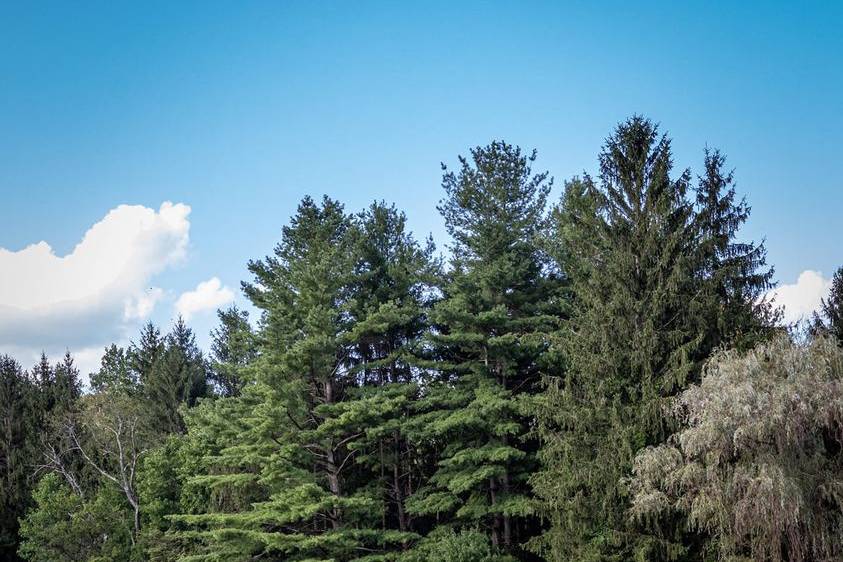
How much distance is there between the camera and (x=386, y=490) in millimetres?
22484

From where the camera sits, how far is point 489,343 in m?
19.7

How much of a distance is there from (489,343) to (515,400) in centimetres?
199

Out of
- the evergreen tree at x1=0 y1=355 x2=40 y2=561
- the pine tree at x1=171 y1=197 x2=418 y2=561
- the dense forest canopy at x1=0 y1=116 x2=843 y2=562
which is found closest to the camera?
the dense forest canopy at x1=0 y1=116 x2=843 y2=562

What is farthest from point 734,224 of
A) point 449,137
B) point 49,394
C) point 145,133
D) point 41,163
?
point 49,394

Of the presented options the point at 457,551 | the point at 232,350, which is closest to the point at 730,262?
the point at 457,551

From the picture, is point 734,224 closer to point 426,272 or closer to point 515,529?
point 426,272

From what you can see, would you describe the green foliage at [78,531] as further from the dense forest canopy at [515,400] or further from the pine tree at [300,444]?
the pine tree at [300,444]

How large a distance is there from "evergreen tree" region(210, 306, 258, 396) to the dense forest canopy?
1.44 ft

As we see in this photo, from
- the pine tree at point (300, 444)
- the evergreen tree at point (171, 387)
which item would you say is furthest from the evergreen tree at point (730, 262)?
the evergreen tree at point (171, 387)

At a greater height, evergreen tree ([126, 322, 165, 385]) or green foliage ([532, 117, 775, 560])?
evergreen tree ([126, 322, 165, 385])

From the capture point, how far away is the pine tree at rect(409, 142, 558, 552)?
1991 cm

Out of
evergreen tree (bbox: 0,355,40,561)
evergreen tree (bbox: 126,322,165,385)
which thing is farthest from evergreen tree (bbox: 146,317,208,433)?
evergreen tree (bbox: 0,355,40,561)

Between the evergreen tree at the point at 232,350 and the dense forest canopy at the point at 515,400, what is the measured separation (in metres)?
0.44

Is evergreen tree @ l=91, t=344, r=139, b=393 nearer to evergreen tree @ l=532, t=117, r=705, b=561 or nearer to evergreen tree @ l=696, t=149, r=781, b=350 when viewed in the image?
evergreen tree @ l=532, t=117, r=705, b=561
